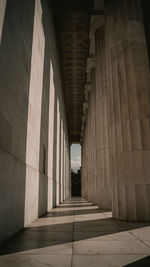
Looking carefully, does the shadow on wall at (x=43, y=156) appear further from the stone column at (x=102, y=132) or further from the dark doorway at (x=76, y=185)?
the dark doorway at (x=76, y=185)

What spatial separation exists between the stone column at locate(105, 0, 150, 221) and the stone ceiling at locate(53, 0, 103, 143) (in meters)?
9.85

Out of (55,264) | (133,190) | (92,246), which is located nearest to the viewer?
(55,264)

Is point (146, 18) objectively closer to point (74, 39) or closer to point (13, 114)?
point (13, 114)

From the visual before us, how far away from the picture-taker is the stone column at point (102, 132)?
2128 centimetres

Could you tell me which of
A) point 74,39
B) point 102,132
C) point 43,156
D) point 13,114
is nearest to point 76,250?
point 13,114

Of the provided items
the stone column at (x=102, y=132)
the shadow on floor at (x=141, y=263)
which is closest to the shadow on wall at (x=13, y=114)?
the shadow on floor at (x=141, y=263)

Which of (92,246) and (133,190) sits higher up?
(133,190)

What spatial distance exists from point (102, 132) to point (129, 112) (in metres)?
10.9

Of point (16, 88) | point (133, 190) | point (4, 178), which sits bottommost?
point (133, 190)

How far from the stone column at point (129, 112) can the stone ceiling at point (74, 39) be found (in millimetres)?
9853

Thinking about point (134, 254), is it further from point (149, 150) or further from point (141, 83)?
point (141, 83)

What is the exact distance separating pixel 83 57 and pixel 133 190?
1020 inches

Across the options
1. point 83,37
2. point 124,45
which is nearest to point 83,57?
point 83,37

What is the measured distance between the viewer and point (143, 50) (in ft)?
44.1
